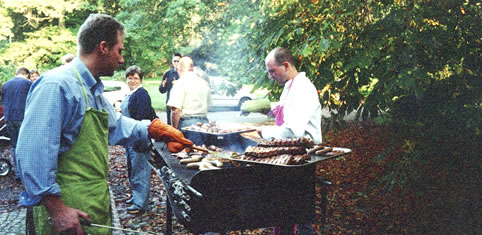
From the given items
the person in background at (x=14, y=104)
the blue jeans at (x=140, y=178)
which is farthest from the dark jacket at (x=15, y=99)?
the blue jeans at (x=140, y=178)

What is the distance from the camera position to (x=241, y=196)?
2793mm

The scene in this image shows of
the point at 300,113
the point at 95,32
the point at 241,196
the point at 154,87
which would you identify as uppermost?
the point at 95,32

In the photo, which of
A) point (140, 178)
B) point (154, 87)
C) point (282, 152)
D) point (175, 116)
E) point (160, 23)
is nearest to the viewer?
point (282, 152)

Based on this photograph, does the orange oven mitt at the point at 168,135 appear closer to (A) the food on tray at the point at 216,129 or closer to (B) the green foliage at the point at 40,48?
(A) the food on tray at the point at 216,129

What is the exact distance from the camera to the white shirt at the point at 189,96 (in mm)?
6281

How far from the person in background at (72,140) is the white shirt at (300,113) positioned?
165cm

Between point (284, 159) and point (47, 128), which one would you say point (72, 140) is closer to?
point (47, 128)

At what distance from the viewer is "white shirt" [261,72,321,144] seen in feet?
11.1

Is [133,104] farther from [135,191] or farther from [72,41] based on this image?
[72,41]

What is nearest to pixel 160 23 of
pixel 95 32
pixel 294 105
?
pixel 294 105

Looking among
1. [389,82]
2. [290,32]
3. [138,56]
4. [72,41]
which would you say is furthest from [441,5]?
[72,41]

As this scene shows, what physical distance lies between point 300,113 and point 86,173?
191 cm


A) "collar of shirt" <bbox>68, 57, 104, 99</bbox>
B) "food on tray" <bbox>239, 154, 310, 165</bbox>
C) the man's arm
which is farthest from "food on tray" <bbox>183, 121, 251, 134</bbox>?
"collar of shirt" <bbox>68, 57, 104, 99</bbox>

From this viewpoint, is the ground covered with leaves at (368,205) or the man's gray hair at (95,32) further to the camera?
the ground covered with leaves at (368,205)
